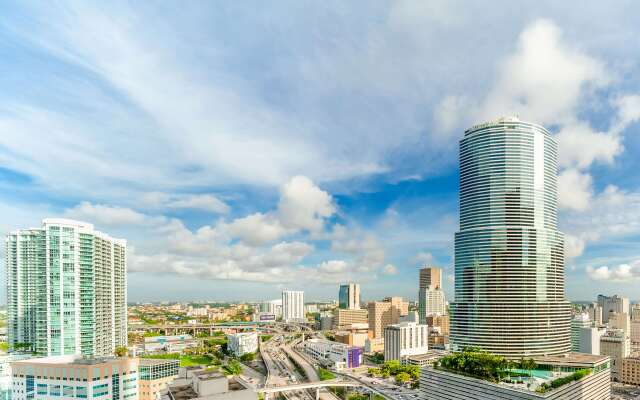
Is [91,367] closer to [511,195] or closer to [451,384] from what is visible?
[451,384]

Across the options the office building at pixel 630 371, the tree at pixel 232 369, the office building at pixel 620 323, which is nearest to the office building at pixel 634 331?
the office building at pixel 620 323

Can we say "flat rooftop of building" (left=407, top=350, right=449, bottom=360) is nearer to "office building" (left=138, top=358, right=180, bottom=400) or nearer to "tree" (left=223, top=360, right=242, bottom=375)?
"tree" (left=223, top=360, right=242, bottom=375)

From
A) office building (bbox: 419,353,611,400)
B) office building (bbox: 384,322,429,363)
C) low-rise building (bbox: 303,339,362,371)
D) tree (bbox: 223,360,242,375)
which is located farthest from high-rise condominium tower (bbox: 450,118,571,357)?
tree (bbox: 223,360,242,375)

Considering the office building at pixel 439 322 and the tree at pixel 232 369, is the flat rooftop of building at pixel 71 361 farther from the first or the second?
the office building at pixel 439 322

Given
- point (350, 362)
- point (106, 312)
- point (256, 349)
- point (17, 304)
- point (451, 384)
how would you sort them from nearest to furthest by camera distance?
point (451, 384) < point (17, 304) < point (106, 312) < point (350, 362) < point (256, 349)

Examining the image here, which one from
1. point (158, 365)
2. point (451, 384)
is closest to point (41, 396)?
point (158, 365)

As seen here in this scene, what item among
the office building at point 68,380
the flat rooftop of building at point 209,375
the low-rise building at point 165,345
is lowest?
the low-rise building at point 165,345
